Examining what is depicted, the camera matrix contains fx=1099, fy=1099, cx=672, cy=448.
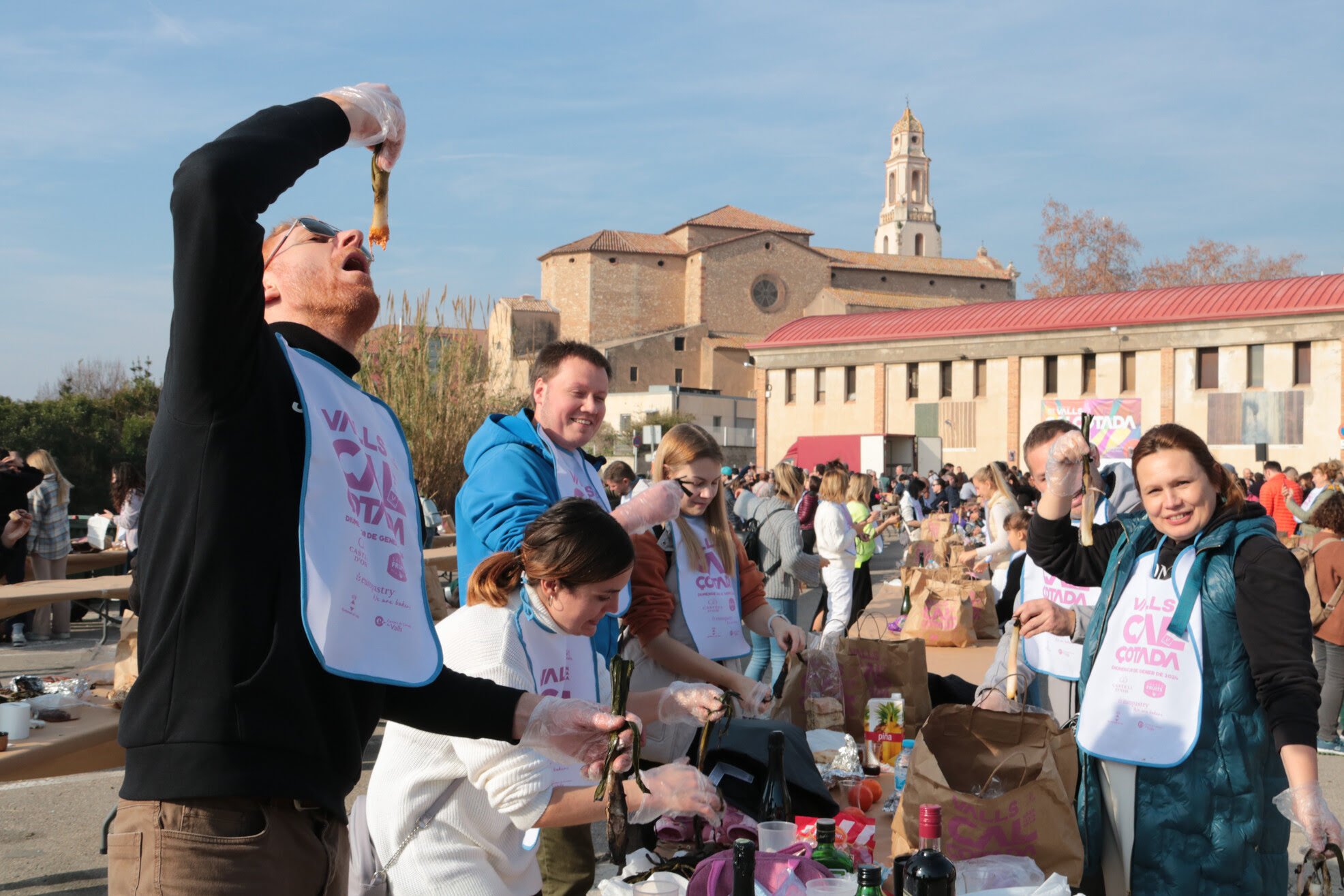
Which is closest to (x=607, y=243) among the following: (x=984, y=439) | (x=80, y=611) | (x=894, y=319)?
(x=894, y=319)

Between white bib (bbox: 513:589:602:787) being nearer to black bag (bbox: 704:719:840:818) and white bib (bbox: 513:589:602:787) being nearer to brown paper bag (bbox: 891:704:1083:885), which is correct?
black bag (bbox: 704:719:840:818)

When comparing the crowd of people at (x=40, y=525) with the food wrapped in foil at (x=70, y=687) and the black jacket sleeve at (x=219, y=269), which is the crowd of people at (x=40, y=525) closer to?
the food wrapped in foil at (x=70, y=687)

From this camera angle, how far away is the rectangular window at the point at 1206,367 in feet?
115

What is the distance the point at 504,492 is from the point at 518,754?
123cm

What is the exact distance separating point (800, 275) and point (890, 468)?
102 feet

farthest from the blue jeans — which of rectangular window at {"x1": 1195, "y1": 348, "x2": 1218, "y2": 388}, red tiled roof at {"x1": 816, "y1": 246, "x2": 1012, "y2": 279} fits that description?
red tiled roof at {"x1": 816, "y1": 246, "x2": 1012, "y2": 279}

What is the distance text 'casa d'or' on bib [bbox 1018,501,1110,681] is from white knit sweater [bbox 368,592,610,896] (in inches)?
87.2

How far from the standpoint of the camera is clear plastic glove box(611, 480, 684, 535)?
3.49 meters

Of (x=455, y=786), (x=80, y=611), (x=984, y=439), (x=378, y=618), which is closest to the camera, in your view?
(x=378, y=618)

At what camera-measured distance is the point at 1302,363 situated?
111ft

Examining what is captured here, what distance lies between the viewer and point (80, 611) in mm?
12492

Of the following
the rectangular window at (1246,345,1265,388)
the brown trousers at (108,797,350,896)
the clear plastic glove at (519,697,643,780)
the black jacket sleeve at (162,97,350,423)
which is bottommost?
the brown trousers at (108,797,350,896)

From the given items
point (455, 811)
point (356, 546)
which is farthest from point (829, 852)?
point (356, 546)

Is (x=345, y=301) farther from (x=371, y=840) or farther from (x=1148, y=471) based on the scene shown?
(x=1148, y=471)
